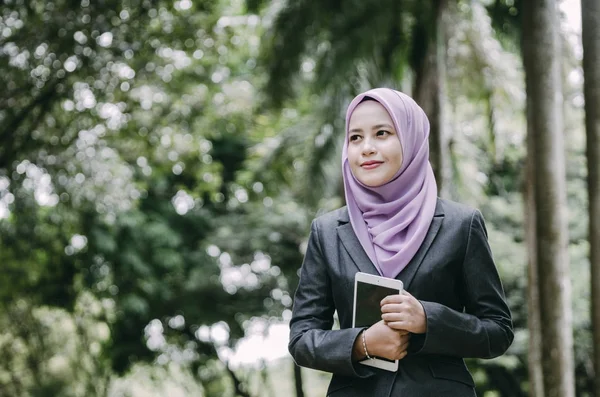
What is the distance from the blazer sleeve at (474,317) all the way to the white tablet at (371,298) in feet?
0.31

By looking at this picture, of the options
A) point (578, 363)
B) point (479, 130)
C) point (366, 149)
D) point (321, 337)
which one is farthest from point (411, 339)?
point (479, 130)

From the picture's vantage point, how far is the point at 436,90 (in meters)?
8.06

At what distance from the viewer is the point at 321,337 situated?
207 centimetres

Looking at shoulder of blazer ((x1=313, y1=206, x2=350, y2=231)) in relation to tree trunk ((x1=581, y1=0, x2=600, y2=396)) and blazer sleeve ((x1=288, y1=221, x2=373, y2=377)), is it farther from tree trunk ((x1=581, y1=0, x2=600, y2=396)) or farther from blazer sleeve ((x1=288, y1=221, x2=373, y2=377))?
tree trunk ((x1=581, y1=0, x2=600, y2=396))

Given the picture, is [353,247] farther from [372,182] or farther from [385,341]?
[385,341]

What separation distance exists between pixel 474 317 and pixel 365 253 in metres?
0.34

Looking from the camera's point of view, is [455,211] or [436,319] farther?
[455,211]

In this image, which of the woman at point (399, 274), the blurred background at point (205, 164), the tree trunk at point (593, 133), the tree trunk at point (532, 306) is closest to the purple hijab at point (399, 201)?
the woman at point (399, 274)

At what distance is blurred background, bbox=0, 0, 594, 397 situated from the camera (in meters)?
8.81

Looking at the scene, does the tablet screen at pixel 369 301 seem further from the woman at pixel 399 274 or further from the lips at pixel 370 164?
the lips at pixel 370 164

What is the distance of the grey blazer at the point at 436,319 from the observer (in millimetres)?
2004

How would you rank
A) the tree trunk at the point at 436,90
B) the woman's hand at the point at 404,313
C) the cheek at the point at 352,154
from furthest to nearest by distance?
the tree trunk at the point at 436,90, the cheek at the point at 352,154, the woman's hand at the point at 404,313

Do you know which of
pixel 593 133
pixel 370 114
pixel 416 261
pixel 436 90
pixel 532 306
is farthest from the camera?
pixel 436 90

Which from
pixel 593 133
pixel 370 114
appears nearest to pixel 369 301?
pixel 370 114
